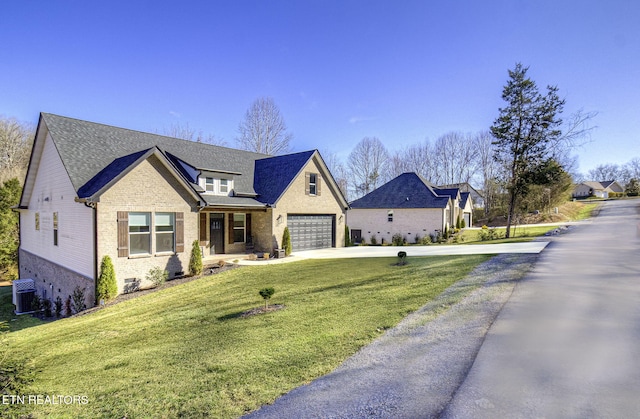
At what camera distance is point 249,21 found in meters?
15.6

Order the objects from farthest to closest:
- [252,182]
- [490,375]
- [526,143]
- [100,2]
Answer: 1. [526,143]
2. [252,182]
3. [100,2]
4. [490,375]

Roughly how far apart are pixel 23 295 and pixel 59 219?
4.85 m

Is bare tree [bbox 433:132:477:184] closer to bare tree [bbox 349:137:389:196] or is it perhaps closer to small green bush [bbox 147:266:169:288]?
bare tree [bbox 349:137:389:196]

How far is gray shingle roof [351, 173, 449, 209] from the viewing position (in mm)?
30334

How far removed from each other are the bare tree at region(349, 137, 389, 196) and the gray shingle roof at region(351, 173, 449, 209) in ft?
49.8

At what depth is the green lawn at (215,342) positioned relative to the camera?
13.9ft

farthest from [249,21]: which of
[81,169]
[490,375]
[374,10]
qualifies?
[490,375]

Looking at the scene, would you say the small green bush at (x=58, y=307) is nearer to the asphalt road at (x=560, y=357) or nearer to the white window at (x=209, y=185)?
the white window at (x=209, y=185)

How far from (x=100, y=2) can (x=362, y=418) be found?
17503 mm

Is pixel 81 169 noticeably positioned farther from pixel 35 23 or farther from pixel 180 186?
pixel 35 23

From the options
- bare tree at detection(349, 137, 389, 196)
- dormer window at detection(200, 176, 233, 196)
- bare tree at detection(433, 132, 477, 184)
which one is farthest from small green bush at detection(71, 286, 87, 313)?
bare tree at detection(433, 132, 477, 184)

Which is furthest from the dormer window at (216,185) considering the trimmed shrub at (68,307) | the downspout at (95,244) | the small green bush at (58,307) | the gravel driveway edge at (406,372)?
the gravel driveway edge at (406,372)

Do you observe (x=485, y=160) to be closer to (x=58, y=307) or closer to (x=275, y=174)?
(x=275, y=174)

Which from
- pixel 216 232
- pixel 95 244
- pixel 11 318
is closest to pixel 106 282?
pixel 95 244
